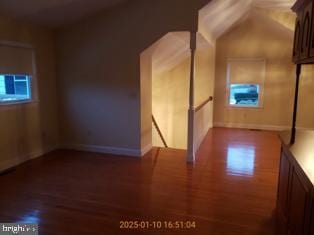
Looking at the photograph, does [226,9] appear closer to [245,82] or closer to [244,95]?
[245,82]

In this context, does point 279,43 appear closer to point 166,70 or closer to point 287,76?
point 287,76

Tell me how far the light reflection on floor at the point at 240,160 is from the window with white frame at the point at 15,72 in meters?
3.84

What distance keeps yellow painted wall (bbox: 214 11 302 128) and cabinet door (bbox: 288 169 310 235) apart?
5550 millimetres

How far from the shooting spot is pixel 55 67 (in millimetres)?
5199

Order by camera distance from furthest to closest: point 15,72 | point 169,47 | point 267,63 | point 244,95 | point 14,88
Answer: point 244,95 → point 267,63 → point 169,47 → point 14,88 → point 15,72

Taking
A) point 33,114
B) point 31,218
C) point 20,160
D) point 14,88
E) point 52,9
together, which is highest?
point 52,9

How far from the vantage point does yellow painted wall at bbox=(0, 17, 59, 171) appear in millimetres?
4223

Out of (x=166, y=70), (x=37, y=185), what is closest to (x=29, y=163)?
(x=37, y=185)

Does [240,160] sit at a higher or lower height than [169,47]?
lower

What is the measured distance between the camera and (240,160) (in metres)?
4.82

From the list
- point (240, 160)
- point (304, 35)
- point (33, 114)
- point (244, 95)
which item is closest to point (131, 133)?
point (33, 114)

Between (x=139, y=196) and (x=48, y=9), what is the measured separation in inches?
124

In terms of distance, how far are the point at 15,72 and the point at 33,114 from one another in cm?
85

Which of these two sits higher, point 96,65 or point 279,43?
point 279,43
